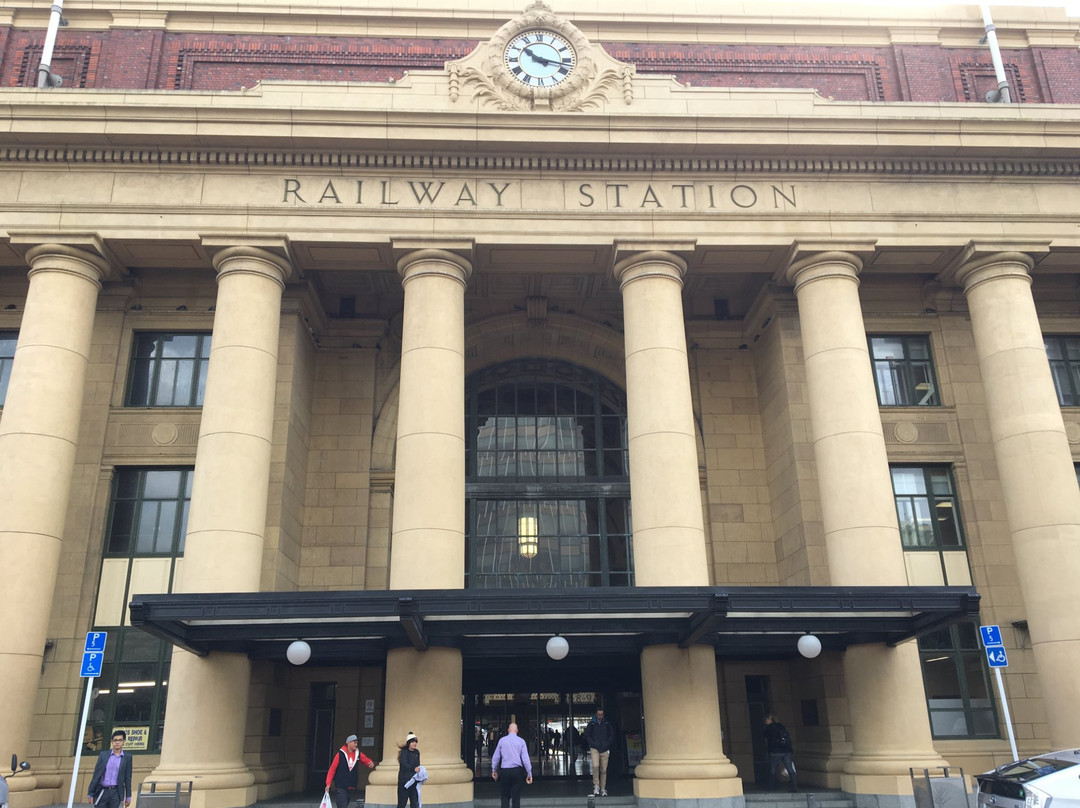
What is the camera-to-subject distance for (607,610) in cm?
1612

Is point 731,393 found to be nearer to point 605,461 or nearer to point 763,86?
point 605,461

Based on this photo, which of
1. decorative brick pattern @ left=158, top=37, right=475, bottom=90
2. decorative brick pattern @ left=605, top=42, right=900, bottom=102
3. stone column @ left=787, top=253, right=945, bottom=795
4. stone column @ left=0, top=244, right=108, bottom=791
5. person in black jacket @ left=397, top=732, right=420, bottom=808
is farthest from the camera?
decorative brick pattern @ left=605, top=42, right=900, bottom=102

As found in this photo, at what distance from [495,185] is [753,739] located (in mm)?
14745

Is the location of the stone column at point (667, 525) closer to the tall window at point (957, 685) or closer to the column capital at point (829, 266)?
the column capital at point (829, 266)

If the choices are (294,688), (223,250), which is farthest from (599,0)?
(294,688)

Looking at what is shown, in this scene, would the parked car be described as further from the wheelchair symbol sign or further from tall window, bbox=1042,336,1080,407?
the wheelchair symbol sign

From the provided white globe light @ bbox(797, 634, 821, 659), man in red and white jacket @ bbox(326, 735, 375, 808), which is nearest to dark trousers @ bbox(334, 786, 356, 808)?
man in red and white jacket @ bbox(326, 735, 375, 808)

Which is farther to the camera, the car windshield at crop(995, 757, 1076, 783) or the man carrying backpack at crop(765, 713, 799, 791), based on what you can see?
the man carrying backpack at crop(765, 713, 799, 791)

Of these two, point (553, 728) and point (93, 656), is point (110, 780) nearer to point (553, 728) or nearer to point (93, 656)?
point (93, 656)

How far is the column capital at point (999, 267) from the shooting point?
71.3 feet

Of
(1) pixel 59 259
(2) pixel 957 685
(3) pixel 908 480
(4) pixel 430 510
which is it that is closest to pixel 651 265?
(4) pixel 430 510

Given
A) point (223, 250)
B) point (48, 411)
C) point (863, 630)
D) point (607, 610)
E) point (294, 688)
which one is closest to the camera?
point (607, 610)

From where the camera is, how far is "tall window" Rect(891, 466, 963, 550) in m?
23.0

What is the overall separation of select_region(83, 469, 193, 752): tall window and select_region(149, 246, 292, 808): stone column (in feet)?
10.1
